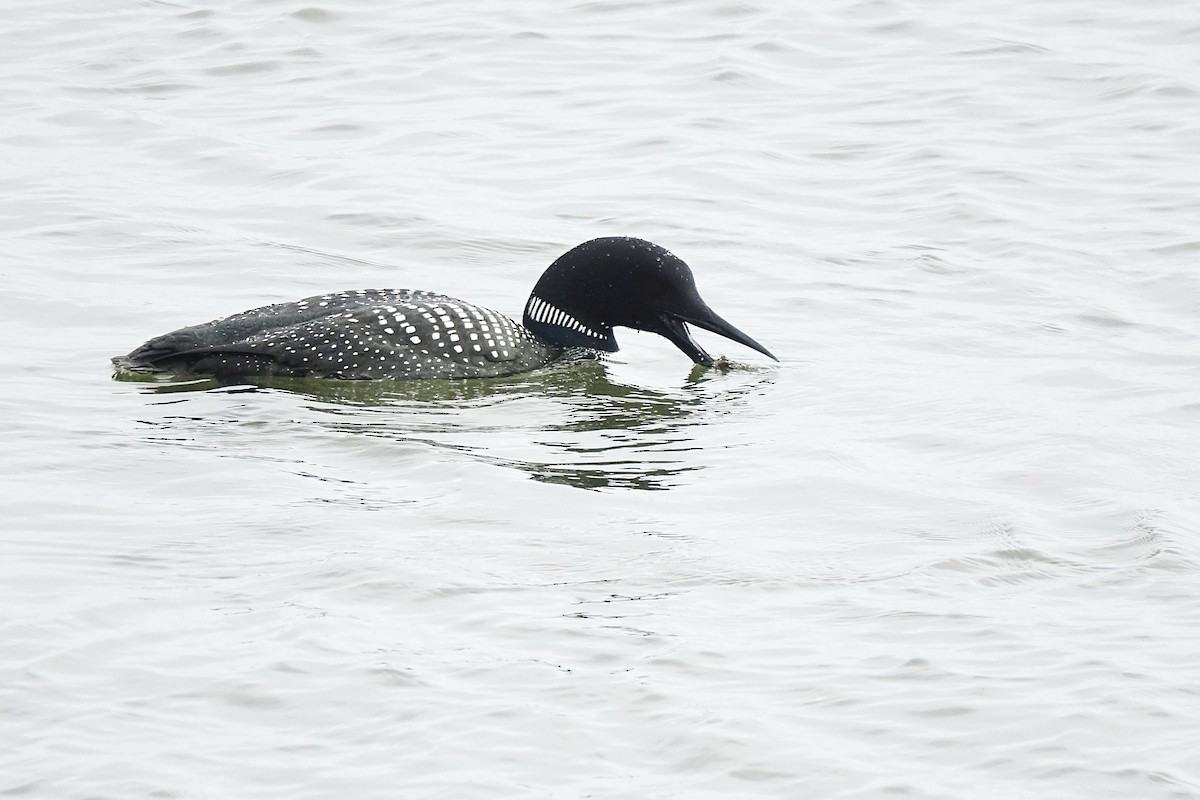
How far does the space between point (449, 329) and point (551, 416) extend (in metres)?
0.65

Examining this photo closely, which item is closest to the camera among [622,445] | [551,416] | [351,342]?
[622,445]

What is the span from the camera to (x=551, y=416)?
6.91m

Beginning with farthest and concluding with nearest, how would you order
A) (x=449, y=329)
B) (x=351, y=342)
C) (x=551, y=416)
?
(x=449, y=329) → (x=351, y=342) → (x=551, y=416)

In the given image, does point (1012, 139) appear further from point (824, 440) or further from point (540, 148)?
point (824, 440)

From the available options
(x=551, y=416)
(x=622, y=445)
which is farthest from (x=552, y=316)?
(x=622, y=445)

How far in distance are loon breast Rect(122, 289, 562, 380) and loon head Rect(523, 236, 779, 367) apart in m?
0.45

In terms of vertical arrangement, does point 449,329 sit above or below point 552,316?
above

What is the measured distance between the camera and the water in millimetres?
4055

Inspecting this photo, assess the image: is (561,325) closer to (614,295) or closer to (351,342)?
(614,295)

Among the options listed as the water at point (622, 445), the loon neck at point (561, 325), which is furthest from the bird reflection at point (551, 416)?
the loon neck at point (561, 325)

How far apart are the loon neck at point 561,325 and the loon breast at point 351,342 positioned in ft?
1.36

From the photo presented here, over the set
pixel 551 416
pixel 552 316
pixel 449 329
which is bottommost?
pixel 551 416

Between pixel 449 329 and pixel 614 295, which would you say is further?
pixel 614 295

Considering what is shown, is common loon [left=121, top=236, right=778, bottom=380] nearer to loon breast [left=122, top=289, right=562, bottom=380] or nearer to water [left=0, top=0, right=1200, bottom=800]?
loon breast [left=122, top=289, right=562, bottom=380]
